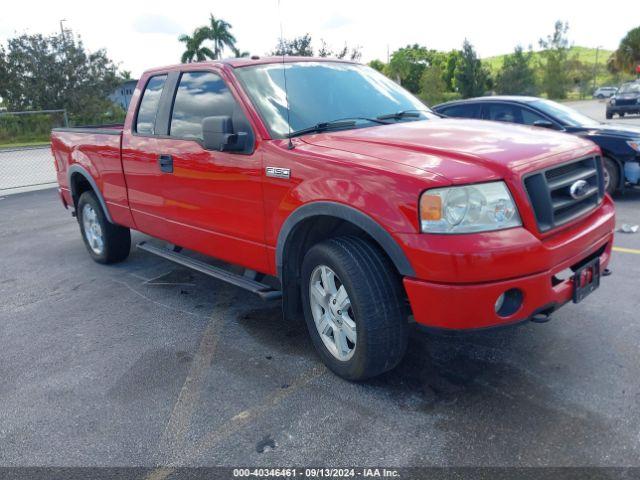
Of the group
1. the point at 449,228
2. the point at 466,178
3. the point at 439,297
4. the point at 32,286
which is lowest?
the point at 32,286

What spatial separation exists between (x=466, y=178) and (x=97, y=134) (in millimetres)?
4120

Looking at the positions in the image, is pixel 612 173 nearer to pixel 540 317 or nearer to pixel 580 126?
pixel 580 126

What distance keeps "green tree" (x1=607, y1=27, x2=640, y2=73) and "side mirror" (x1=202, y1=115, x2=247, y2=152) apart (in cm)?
7553

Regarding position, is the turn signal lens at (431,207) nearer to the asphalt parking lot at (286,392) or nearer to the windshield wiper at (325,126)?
the asphalt parking lot at (286,392)

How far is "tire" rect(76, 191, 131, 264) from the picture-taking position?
233 inches

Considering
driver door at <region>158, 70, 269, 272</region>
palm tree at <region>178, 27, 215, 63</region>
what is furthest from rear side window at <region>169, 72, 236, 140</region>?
palm tree at <region>178, 27, 215, 63</region>

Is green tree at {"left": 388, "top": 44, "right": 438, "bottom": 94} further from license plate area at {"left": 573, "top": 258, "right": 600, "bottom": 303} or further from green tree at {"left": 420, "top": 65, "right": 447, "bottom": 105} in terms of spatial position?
license plate area at {"left": 573, "top": 258, "right": 600, "bottom": 303}

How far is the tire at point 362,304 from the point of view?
299 centimetres

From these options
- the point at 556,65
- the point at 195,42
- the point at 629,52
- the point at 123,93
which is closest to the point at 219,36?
the point at 195,42

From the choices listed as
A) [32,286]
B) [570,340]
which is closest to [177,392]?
[570,340]

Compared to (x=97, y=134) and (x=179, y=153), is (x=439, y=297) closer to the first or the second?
(x=179, y=153)

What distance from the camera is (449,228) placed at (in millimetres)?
2721

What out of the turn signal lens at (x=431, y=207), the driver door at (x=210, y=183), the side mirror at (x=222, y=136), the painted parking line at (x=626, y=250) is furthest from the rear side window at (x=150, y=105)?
the painted parking line at (x=626, y=250)

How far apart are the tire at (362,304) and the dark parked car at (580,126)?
5.43 meters
